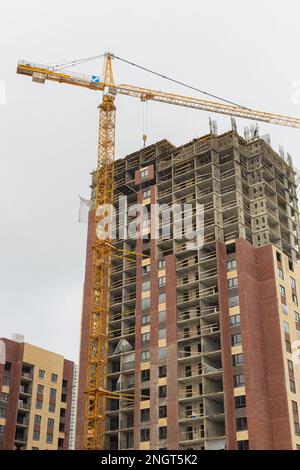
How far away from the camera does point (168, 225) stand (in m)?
95.8

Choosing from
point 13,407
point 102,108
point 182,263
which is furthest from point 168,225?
point 13,407

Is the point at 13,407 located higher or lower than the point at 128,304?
lower

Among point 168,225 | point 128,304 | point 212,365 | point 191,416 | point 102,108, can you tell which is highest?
point 102,108

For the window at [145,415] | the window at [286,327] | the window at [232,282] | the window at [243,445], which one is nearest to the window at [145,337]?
the window at [145,415]

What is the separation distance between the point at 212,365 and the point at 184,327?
708 centimetres

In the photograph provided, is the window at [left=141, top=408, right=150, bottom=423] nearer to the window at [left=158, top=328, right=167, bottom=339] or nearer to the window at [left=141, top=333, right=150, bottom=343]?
the window at [left=141, top=333, right=150, bottom=343]

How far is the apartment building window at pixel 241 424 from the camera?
241 ft

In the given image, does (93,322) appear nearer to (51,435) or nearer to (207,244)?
(207,244)

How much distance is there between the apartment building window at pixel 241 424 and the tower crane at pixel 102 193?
18.3 meters

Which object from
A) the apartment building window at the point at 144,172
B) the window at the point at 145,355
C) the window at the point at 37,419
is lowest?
the window at the point at 37,419

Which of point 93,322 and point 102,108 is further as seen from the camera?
point 102,108

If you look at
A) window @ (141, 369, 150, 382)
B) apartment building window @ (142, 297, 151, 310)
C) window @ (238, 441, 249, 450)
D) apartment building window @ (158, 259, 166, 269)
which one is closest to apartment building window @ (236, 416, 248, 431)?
window @ (238, 441, 249, 450)

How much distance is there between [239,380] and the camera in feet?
252

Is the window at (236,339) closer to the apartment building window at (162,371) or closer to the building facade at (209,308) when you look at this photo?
the building facade at (209,308)
